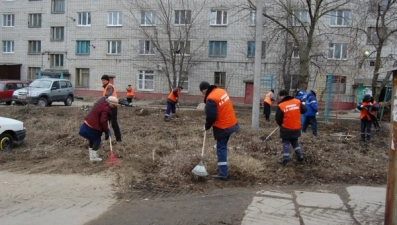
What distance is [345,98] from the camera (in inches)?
1334

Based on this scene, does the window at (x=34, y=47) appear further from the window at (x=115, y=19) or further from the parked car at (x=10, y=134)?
the parked car at (x=10, y=134)

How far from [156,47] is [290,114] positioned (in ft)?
95.4

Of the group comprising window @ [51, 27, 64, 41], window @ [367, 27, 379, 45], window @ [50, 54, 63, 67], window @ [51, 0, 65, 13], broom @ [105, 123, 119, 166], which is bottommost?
broom @ [105, 123, 119, 166]

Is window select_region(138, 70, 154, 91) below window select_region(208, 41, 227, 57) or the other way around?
below

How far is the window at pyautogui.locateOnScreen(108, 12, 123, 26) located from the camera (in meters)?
39.6

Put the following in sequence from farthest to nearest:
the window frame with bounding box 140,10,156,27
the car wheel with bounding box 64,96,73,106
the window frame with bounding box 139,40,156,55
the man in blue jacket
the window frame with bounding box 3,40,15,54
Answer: the window frame with bounding box 3,40,15,54 < the window frame with bounding box 139,40,156,55 < the window frame with bounding box 140,10,156,27 < the car wheel with bounding box 64,96,73,106 < the man in blue jacket

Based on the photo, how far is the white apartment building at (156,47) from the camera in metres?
33.8

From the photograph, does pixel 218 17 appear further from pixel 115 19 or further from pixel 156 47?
pixel 115 19

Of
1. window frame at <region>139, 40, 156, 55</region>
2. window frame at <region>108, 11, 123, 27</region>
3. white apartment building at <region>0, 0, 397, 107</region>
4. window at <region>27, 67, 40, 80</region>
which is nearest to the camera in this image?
white apartment building at <region>0, 0, 397, 107</region>

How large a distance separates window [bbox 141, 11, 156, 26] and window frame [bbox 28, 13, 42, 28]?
12.4 meters

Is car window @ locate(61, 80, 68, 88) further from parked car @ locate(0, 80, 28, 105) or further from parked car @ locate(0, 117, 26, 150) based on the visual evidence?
parked car @ locate(0, 117, 26, 150)

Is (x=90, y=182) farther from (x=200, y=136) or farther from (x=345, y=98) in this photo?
(x=345, y=98)

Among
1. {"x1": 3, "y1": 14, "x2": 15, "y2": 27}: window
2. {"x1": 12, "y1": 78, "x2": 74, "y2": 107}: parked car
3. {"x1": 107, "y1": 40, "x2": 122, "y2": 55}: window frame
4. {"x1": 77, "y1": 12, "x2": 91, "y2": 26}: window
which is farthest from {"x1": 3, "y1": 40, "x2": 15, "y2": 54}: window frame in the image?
{"x1": 12, "y1": 78, "x2": 74, "y2": 107}: parked car

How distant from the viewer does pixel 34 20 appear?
141 feet
